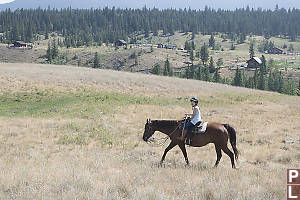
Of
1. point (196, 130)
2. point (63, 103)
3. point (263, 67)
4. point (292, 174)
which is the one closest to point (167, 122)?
point (196, 130)

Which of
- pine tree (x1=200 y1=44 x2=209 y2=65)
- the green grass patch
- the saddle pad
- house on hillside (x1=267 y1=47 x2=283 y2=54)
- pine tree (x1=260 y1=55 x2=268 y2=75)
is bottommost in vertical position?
the green grass patch

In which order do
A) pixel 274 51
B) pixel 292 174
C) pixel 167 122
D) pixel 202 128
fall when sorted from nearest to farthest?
pixel 292 174, pixel 202 128, pixel 167 122, pixel 274 51

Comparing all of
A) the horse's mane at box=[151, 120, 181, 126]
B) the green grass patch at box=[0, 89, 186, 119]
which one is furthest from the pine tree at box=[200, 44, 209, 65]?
the horse's mane at box=[151, 120, 181, 126]

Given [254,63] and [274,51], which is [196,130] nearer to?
[254,63]

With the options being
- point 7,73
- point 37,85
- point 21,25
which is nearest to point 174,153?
point 37,85

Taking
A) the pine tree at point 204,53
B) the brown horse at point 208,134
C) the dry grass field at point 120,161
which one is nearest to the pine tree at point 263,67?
the pine tree at point 204,53

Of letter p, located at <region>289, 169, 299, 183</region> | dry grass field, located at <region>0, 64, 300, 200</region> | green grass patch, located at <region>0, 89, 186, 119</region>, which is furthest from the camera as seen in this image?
green grass patch, located at <region>0, 89, 186, 119</region>

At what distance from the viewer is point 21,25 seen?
198 meters

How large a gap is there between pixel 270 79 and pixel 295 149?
9721cm

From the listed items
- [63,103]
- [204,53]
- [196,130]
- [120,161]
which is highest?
[204,53]

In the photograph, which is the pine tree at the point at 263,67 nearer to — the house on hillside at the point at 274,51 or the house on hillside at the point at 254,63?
the house on hillside at the point at 254,63

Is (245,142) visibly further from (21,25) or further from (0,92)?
(21,25)

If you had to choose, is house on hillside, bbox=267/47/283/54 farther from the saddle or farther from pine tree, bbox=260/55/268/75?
the saddle

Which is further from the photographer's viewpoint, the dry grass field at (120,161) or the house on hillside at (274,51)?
the house on hillside at (274,51)
